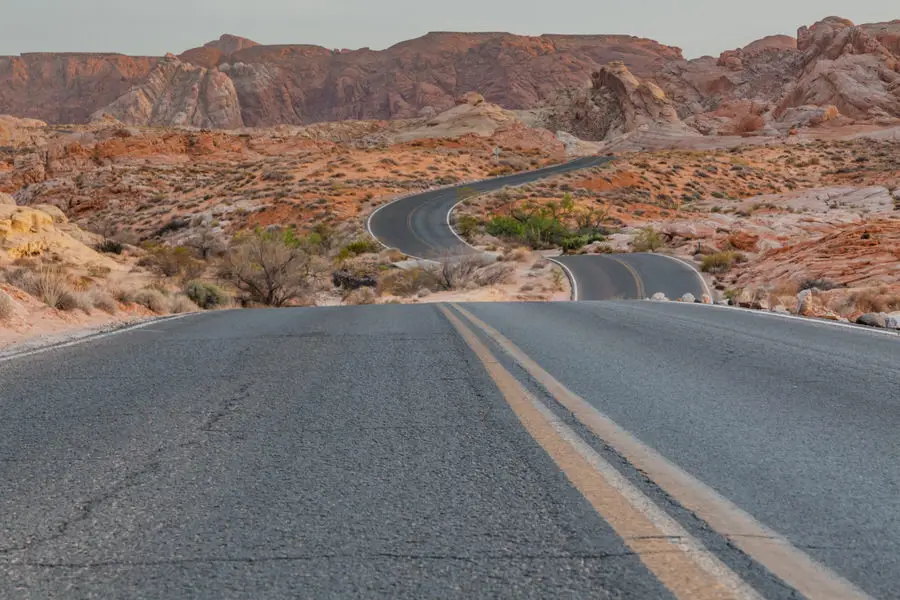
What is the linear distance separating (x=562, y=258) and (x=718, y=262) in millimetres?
7178

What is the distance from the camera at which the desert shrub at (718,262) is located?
30328mm

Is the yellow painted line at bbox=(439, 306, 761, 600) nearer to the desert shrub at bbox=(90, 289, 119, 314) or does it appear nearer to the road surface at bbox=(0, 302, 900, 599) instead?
the road surface at bbox=(0, 302, 900, 599)

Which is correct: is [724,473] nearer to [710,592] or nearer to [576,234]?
[710,592]

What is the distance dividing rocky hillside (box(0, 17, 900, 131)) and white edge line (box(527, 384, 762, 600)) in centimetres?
9947

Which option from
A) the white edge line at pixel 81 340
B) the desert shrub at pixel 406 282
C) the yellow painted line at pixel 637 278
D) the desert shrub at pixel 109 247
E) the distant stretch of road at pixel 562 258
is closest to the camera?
the white edge line at pixel 81 340

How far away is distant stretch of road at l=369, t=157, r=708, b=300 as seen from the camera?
26484 mm

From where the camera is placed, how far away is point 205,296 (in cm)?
1869

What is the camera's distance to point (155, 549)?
2477 millimetres

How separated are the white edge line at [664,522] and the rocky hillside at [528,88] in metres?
99.5

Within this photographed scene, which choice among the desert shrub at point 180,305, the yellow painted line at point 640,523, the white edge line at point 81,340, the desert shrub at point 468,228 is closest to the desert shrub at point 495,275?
the desert shrub at point 468,228

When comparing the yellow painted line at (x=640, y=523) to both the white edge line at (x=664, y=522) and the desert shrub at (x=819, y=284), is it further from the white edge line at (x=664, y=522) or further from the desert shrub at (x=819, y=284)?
the desert shrub at (x=819, y=284)

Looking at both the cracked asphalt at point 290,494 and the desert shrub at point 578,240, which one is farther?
the desert shrub at point 578,240

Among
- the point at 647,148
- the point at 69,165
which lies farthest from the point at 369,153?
the point at 647,148

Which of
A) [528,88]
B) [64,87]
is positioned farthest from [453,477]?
[64,87]
